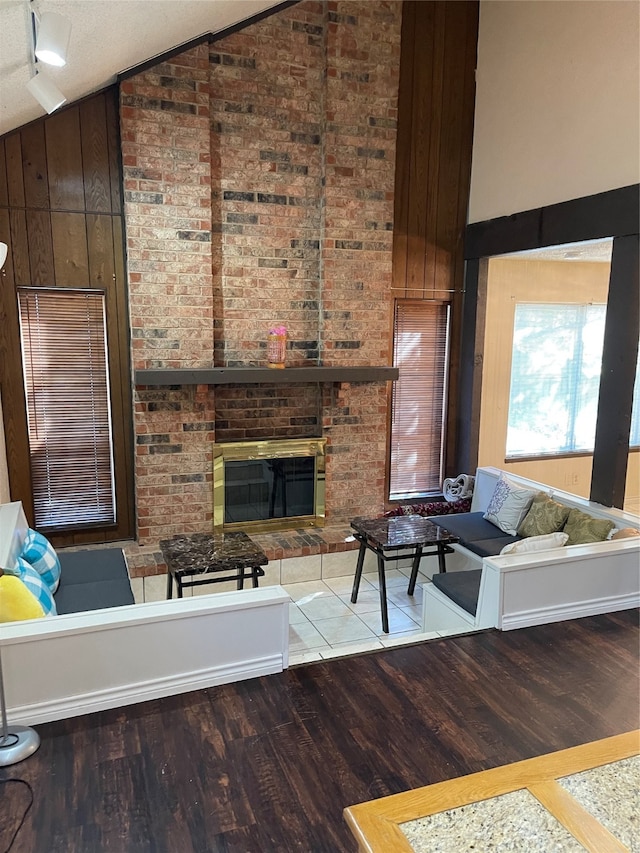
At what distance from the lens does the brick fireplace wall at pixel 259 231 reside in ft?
14.4

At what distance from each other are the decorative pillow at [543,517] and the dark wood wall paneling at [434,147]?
2008mm

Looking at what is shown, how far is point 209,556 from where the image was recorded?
3.75m

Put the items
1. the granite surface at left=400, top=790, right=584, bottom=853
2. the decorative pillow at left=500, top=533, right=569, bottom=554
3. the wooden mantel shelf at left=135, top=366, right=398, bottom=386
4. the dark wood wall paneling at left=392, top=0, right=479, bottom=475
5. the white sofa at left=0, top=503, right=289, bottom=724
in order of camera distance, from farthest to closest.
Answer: the dark wood wall paneling at left=392, top=0, right=479, bottom=475
the wooden mantel shelf at left=135, top=366, right=398, bottom=386
the decorative pillow at left=500, top=533, right=569, bottom=554
the white sofa at left=0, top=503, right=289, bottom=724
the granite surface at left=400, top=790, right=584, bottom=853

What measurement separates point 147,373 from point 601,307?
4.82 metres

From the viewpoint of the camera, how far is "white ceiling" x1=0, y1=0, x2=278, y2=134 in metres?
2.55

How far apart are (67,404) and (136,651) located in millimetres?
2439

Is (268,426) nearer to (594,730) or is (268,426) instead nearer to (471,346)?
(471,346)

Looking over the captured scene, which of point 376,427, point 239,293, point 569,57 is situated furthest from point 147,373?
point 569,57

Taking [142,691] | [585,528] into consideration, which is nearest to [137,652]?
[142,691]

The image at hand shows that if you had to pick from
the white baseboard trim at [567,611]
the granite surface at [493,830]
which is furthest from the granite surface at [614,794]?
the white baseboard trim at [567,611]

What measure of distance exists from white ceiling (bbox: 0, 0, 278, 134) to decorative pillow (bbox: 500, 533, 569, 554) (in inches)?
134

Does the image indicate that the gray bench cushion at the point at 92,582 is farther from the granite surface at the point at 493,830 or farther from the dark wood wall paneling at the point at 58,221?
the granite surface at the point at 493,830

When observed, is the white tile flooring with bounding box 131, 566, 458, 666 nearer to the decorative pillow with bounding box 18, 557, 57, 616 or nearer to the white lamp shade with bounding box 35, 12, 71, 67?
the decorative pillow with bounding box 18, 557, 57, 616

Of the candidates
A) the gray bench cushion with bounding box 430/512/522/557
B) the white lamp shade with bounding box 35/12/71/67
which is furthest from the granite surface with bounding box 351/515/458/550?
the white lamp shade with bounding box 35/12/71/67
